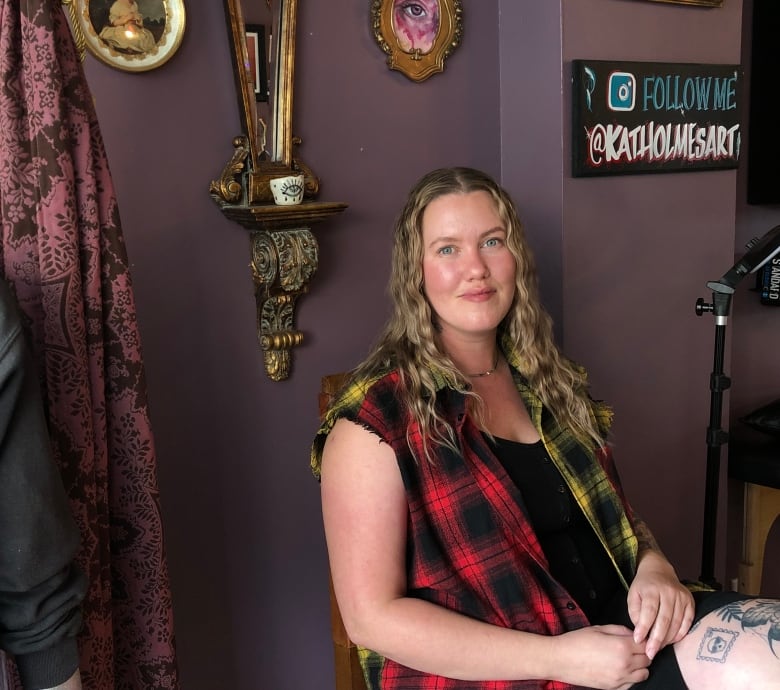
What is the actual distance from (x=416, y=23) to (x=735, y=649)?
4.96 ft

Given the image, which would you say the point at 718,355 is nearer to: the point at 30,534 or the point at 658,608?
the point at 658,608

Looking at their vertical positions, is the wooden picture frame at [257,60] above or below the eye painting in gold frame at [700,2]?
below

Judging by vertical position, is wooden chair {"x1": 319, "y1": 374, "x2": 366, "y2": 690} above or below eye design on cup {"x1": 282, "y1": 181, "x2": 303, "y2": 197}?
below

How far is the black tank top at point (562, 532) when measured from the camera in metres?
1.65

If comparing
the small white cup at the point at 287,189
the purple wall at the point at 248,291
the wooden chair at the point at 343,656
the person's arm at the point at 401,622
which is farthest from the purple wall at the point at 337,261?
the person's arm at the point at 401,622

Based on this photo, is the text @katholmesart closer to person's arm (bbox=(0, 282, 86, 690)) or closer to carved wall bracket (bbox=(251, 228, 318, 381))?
carved wall bracket (bbox=(251, 228, 318, 381))

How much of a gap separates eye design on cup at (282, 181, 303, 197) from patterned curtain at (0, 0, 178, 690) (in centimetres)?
44

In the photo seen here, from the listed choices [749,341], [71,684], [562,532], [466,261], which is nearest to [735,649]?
[562,532]

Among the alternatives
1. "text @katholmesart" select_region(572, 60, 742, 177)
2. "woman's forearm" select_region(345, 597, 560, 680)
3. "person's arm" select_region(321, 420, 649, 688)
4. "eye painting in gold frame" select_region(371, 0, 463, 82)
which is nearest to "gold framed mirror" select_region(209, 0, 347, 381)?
"eye painting in gold frame" select_region(371, 0, 463, 82)

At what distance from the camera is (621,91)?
218cm

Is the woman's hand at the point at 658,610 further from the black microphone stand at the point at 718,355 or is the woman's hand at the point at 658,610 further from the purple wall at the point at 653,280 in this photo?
the purple wall at the point at 653,280

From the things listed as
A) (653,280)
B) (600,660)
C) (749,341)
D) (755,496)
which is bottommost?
(755,496)

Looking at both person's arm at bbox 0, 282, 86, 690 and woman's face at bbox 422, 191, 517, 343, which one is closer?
person's arm at bbox 0, 282, 86, 690

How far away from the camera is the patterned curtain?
1.40 meters
